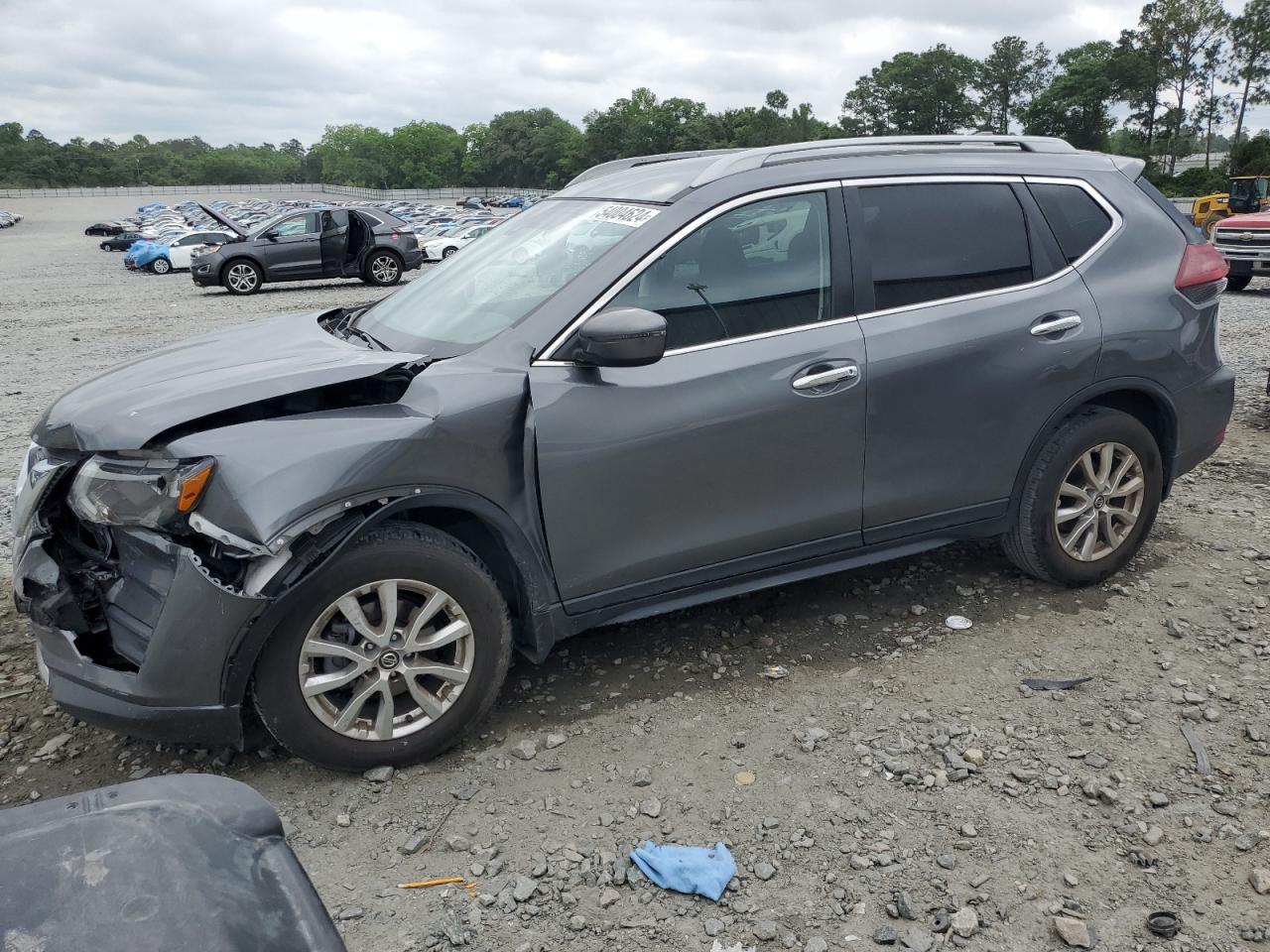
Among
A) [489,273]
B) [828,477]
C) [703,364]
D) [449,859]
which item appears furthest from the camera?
[489,273]

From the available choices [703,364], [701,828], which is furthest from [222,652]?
[703,364]

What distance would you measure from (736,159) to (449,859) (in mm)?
2617

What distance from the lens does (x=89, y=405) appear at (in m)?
3.24

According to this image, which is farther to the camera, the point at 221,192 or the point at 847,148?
the point at 221,192

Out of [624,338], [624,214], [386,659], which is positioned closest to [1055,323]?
[624,214]

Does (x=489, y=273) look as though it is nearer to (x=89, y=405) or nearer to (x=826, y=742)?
(x=89, y=405)

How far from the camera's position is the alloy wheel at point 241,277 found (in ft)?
66.5

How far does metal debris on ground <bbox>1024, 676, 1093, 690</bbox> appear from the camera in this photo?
Result: 3.70 m

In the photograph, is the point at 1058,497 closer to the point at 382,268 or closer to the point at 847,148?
the point at 847,148

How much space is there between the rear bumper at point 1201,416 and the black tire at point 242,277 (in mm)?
19281

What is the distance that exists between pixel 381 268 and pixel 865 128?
9633 centimetres

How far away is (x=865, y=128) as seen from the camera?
10669cm

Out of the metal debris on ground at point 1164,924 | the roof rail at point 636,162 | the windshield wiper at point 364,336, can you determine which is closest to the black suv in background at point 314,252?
the roof rail at point 636,162

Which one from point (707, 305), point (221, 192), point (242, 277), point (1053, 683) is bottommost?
point (1053, 683)
